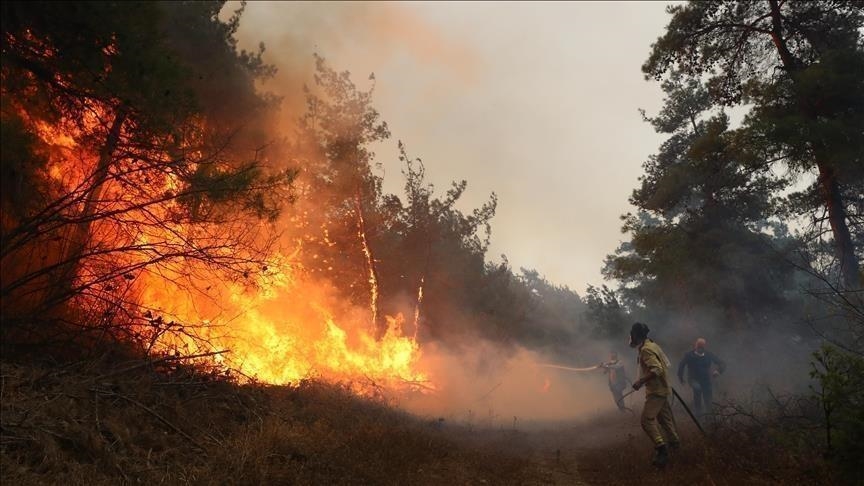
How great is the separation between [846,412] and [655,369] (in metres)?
3.03

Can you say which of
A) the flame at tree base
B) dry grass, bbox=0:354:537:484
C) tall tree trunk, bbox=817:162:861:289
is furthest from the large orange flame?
tall tree trunk, bbox=817:162:861:289

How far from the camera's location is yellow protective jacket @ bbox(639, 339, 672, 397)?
7.55 meters

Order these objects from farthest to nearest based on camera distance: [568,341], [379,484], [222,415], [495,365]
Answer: [568,341]
[495,365]
[222,415]
[379,484]

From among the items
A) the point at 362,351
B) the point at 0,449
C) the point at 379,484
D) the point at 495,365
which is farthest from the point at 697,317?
the point at 0,449

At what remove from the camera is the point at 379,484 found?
5395mm

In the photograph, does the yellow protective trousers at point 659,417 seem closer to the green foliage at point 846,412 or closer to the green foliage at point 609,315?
the green foliage at point 846,412

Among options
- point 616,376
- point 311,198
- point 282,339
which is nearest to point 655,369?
point 616,376

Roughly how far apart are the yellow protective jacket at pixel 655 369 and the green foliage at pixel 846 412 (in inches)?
98.4

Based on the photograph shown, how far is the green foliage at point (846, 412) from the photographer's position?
4418 millimetres

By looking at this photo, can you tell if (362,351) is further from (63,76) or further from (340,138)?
(63,76)

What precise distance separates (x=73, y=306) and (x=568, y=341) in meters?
38.5

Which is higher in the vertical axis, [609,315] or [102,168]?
[609,315]

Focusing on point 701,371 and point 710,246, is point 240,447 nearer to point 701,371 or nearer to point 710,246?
point 701,371

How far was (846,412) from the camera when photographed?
4.64 metres
